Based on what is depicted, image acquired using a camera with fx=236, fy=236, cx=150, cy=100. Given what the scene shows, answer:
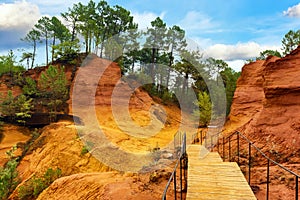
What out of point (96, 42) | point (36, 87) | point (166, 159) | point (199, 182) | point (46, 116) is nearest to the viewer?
point (199, 182)

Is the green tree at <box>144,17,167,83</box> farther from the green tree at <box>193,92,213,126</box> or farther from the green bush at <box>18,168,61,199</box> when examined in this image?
the green bush at <box>18,168,61,199</box>

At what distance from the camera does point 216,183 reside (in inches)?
248

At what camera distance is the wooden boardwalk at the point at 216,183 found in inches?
220

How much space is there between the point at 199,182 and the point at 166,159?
16.4ft

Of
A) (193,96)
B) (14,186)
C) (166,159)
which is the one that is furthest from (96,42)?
(166,159)

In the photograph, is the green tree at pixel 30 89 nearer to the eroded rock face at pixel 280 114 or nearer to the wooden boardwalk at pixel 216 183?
the eroded rock face at pixel 280 114

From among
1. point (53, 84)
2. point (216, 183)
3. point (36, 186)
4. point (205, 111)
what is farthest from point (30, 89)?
point (216, 183)

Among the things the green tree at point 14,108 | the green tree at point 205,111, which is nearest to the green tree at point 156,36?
the green tree at point 205,111

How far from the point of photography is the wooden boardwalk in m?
5.58

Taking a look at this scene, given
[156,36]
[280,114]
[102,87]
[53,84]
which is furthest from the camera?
[156,36]

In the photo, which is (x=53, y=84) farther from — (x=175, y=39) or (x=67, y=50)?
(x=175, y=39)

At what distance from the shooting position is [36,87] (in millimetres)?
29000

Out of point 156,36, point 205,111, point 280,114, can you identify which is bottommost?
point 205,111

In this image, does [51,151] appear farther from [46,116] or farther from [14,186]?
[46,116]
